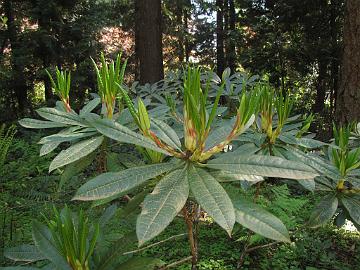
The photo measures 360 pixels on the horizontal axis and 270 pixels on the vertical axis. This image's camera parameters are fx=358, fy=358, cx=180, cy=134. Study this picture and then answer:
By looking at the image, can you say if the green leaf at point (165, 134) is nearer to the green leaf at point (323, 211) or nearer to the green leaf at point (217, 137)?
the green leaf at point (217, 137)

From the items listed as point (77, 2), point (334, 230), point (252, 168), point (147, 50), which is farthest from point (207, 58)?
point (252, 168)

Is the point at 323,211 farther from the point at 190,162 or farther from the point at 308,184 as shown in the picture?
the point at 190,162

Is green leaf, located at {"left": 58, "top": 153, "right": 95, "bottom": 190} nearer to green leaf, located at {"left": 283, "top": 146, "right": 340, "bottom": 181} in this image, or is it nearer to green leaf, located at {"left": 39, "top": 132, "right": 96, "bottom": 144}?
green leaf, located at {"left": 39, "top": 132, "right": 96, "bottom": 144}

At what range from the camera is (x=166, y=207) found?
741 mm

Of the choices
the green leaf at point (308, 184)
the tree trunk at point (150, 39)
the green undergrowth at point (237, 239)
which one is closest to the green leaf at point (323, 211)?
the green leaf at point (308, 184)

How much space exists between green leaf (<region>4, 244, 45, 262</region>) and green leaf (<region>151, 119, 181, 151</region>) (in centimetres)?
56

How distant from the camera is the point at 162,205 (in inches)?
29.3

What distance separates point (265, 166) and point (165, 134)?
267 mm

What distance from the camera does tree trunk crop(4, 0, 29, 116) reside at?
926cm

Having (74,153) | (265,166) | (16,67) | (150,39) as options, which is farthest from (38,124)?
(16,67)

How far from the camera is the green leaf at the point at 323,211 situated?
110cm

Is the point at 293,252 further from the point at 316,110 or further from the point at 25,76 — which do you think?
the point at 25,76

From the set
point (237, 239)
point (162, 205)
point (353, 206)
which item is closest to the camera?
point (162, 205)

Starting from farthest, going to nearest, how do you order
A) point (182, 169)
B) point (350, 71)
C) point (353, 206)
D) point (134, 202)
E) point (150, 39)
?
point (150, 39)
point (350, 71)
point (353, 206)
point (134, 202)
point (182, 169)
